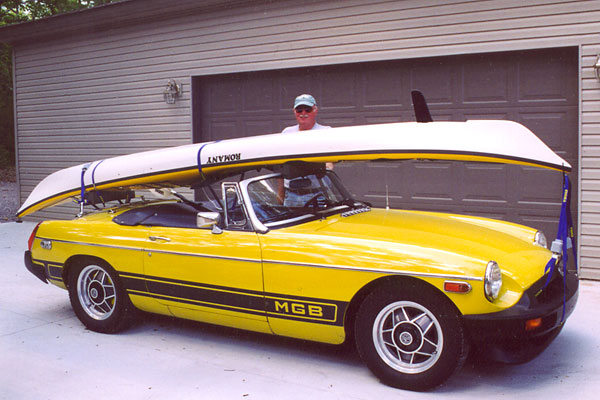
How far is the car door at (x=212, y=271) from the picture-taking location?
402 centimetres

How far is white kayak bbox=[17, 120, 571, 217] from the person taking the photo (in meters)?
3.65

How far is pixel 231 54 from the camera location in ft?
29.6

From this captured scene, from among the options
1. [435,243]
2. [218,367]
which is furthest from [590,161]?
[218,367]

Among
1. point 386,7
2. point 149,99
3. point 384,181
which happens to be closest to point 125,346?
point 384,181

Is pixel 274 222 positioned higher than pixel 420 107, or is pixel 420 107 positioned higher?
pixel 420 107

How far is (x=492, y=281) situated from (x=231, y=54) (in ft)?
22.1

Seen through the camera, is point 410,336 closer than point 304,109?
Yes

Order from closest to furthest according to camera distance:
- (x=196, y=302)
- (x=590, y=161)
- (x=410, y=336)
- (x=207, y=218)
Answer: (x=410, y=336)
(x=207, y=218)
(x=196, y=302)
(x=590, y=161)

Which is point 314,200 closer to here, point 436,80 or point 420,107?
point 420,107

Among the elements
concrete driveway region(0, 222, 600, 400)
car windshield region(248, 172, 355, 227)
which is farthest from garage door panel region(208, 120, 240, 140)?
car windshield region(248, 172, 355, 227)

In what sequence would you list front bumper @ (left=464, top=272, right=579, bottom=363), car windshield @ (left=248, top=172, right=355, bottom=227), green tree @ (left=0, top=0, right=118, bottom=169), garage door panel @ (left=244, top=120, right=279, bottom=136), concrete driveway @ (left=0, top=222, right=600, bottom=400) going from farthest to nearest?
green tree @ (left=0, top=0, right=118, bottom=169), garage door panel @ (left=244, top=120, right=279, bottom=136), car windshield @ (left=248, top=172, right=355, bottom=227), concrete driveway @ (left=0, top=222, right=600, bottom=400), front bumper @ (left=464, top=272, right=579, bottom=363)

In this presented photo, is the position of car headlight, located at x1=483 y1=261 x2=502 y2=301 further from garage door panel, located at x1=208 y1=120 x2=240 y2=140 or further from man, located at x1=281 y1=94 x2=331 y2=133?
garage door panel, located at x1=208 y1=120 x2=240 y2=140

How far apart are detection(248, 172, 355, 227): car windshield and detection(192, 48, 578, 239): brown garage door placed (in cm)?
154

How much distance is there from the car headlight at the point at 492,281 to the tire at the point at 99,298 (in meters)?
2.93
